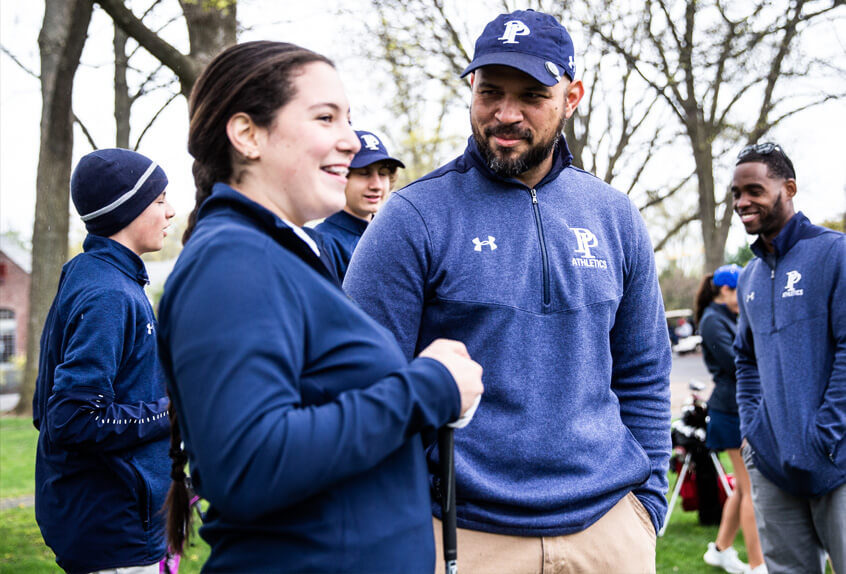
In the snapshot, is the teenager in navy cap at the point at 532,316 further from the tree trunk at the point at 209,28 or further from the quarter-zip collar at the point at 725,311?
the tree trunk at the point at 209,28

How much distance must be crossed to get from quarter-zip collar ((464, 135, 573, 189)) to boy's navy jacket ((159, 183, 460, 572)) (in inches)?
40.4

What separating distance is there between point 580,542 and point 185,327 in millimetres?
1458

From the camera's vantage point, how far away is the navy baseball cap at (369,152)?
14.0 ft

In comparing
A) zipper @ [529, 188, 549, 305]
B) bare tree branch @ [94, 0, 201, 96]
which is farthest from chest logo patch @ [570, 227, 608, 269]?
bare tree branch @ [94, 0, 201, 96]

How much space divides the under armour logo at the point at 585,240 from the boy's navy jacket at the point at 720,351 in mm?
4424

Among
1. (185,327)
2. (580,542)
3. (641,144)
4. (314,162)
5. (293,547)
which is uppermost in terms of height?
(641,144)

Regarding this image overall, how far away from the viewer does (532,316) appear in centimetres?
239

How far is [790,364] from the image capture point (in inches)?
156

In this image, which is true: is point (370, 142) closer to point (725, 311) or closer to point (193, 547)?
point (193, 547)

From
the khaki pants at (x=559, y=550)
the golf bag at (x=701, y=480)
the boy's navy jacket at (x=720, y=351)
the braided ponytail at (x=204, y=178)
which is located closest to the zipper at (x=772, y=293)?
the khaki pants at (x=559, y=550)

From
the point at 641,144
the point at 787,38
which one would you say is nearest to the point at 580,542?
the point at 787,38

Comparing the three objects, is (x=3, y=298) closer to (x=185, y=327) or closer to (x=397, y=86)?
(x=397, y=86)

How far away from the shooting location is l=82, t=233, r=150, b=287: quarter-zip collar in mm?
3062

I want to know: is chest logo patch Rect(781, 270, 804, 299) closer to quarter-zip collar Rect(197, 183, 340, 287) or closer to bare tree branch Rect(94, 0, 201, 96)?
quarter-zip collar Rect(197, 183, 340, 287)
